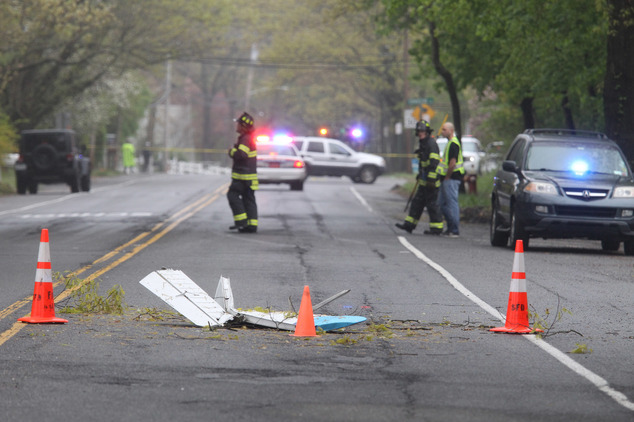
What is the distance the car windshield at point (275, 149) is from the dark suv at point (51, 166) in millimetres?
5483

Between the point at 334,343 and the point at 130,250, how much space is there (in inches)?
330

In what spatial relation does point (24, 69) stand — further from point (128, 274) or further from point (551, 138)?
point (128, 274)

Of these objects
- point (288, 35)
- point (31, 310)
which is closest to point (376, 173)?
point (288, 35)

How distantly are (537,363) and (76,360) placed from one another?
3.16 m

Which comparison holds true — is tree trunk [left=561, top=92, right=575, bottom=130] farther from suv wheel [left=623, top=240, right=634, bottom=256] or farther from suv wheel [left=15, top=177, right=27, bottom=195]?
suv wheel [left=15, top=177, right=27, bottom=195]

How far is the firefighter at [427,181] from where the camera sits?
67.6 ft

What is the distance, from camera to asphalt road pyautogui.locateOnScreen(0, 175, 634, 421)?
22.5ft

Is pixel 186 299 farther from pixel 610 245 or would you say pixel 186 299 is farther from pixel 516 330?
pixel 610 245

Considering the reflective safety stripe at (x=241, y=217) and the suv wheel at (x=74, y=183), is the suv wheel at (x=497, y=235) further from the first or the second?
the suv wheel at (x=74, y=183)

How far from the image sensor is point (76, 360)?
8.14 m

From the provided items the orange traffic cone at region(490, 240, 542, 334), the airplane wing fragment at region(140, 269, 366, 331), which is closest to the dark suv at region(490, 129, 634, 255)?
the orange traffic cone at region(490, 240, 542, 334)

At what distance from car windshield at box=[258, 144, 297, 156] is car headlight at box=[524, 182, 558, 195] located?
20.3m

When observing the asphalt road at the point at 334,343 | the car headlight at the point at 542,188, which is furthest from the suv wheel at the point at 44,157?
the car headlight at the point at 542,188

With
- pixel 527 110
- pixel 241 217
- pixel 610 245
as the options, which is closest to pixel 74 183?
pixel 527 110
